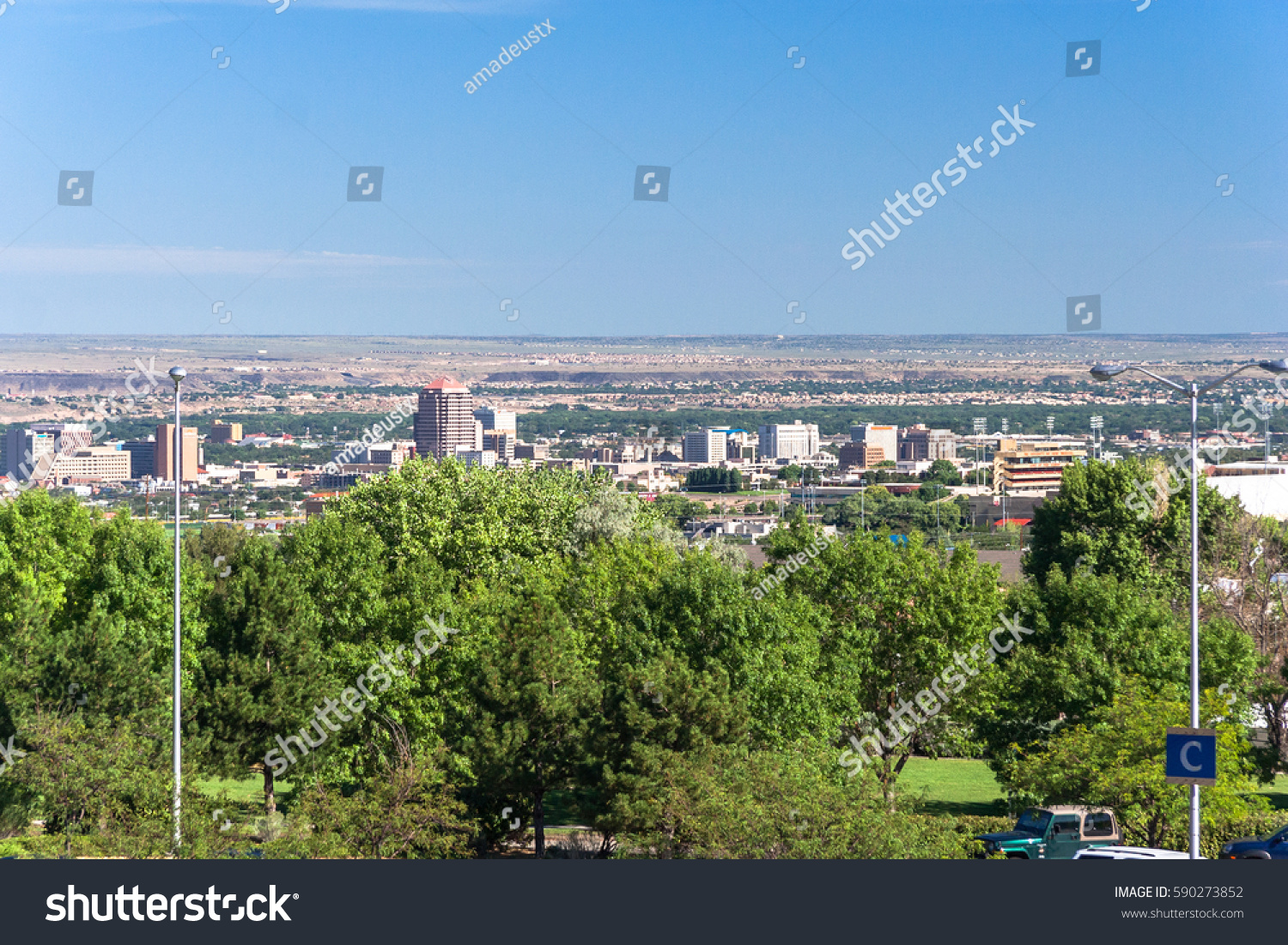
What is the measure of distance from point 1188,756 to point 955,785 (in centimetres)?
2845

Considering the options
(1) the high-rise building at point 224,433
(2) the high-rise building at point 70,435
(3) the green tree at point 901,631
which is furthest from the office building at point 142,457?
(3) the green tree at point 901,631

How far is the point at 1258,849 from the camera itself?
2683 centimetres

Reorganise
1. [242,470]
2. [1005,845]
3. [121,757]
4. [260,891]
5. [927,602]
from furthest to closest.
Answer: [242,470] < [927,602] < [1005,845] < [121,757] < [260,891]

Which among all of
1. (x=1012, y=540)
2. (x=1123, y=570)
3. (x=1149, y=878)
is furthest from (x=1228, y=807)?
(x=1012, y=540)

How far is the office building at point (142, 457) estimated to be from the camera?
157 meters

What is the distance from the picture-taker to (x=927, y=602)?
40.1 meters

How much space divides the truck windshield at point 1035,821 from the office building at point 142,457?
469 feet

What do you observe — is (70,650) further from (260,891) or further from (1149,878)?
(1149,878)

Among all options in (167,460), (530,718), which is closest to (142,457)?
(167,460)

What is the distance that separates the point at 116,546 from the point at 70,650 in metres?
10.6

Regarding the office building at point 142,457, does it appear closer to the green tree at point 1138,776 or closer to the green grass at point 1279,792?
the green grass at point 1279,792

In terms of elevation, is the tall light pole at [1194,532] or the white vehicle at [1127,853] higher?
the tall light pole at [1194,532]

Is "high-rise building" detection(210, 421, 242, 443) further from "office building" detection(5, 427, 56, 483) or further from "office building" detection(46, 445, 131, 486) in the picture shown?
"office building" detection(5, 427, 56, 483)

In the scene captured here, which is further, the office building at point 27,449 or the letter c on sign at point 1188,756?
the office building at point 27,449
